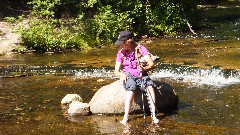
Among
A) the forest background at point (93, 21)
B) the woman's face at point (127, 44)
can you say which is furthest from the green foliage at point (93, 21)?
the woman's face at point (127, 44)

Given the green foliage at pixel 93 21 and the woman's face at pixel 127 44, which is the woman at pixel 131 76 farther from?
the green foliage at pixel 93 21

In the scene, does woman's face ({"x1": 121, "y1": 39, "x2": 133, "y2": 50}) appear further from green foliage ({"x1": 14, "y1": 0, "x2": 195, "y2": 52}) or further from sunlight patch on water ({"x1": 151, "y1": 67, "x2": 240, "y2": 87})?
green foliage ({"x1": 14, "y1": 0, "x2": 195, "y2": 52})

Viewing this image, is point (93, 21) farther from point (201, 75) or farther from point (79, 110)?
point (79, 110)

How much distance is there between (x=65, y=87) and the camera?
13117mm

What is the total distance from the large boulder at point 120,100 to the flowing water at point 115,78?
7.9 inches

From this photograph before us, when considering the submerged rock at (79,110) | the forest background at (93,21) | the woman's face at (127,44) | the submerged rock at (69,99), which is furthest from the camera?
the forest background at (93,21)

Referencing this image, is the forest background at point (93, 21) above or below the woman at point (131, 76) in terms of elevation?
above

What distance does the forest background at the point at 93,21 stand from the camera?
21.6 metres

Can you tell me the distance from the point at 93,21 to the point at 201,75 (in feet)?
34.2

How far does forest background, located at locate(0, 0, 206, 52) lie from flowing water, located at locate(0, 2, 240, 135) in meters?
1.16

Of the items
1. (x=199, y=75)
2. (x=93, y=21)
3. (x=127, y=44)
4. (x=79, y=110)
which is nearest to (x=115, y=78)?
(x=199, y=75)

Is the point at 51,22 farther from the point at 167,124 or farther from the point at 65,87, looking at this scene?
the point at 167,124

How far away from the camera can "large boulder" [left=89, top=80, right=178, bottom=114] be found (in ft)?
31.1

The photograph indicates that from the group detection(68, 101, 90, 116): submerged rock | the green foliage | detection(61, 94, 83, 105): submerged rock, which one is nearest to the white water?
detection(61, 94, 83, 105): submerged rock
